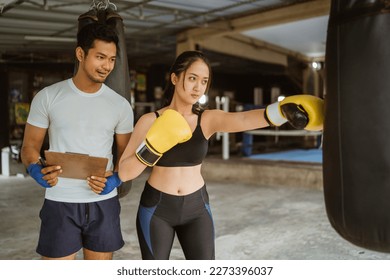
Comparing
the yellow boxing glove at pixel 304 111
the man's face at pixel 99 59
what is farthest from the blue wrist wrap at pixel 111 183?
the yellow boxing glove at pixel 304 111

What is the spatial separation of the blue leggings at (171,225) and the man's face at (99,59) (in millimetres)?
508

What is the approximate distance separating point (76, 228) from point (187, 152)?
54 centimetres

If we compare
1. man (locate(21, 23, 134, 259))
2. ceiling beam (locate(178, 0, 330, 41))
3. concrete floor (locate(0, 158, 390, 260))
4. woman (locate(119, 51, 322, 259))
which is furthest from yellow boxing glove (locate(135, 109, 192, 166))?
ceiling beam (locate(178, 0, 330, 41))

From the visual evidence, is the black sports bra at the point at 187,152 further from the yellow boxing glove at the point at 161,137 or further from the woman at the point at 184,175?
the yellow boxing glove at the point at 161,137

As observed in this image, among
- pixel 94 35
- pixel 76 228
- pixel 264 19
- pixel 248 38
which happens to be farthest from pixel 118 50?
pixel 248 38

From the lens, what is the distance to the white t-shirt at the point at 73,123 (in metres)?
1.52

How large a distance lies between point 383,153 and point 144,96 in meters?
11.7

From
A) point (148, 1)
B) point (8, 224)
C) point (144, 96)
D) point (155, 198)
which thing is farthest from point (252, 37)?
point (155, 198)

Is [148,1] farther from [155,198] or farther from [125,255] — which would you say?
[155,198]

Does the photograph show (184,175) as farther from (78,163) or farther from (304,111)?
(304,111)

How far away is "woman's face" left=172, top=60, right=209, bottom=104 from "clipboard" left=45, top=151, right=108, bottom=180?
0.41 metres

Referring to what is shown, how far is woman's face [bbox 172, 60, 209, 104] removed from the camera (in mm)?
1514

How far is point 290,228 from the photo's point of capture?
3.63 meters

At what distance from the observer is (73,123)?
1517 millimetres
